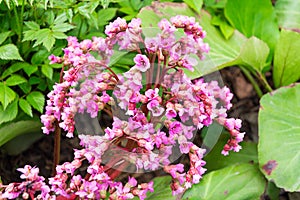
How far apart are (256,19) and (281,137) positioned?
1.88 feet

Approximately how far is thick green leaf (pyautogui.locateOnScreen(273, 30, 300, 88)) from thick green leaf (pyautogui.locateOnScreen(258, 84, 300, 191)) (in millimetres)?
179

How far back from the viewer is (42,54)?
1.68m

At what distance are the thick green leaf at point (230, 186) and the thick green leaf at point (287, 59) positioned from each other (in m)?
0.47

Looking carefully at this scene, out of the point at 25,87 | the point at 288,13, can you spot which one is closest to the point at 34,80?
the point at 25,87

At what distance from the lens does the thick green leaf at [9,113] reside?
1.61 m

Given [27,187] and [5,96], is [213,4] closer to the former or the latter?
[5,96]

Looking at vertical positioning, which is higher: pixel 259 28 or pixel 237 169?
pixel 259 28

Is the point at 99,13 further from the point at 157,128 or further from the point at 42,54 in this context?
the point at 157,128

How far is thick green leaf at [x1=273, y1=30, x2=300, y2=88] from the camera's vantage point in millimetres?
1886

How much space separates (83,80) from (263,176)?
0.65 metres

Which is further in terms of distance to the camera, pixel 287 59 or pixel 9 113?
pixel 287 59

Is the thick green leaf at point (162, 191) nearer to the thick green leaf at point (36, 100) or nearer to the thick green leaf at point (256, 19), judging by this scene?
the thick green leaf at point (36, 100)

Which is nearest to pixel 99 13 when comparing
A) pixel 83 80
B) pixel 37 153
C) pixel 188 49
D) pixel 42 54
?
pixel 42 54

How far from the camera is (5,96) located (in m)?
1.57
